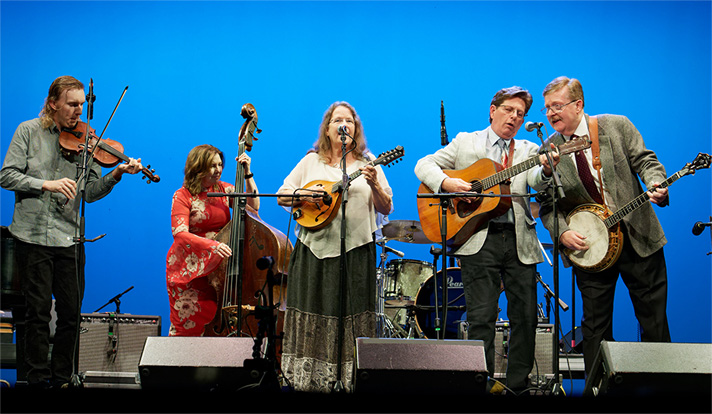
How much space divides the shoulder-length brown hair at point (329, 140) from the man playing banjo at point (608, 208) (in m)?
1.11

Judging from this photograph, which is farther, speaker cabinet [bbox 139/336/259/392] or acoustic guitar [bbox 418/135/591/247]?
acoustic guitar [bbox 418/135/591/247]

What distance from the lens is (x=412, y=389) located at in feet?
9.04

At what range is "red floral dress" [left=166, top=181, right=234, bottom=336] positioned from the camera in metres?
4.01

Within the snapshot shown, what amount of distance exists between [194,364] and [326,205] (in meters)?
1.22

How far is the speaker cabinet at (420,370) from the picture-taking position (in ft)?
8.96

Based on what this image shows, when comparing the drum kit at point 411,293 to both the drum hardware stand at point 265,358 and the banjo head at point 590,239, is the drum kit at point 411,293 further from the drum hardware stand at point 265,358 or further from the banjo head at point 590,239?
the drum hardware stand at point 265,358

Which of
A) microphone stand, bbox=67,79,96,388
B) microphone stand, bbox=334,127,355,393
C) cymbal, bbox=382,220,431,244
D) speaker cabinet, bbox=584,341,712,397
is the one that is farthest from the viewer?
cymbal, bbox=382,220,431,244

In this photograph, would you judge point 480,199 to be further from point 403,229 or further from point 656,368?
point 403,229

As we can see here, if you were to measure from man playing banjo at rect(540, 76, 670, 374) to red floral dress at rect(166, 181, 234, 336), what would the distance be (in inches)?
81.6

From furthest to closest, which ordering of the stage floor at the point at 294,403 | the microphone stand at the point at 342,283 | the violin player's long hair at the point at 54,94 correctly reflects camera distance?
1. the violin player's long hair at the point at 54,94
2. the microphone stand at the point at 342,283
3. the stage floor at the point at 294,403

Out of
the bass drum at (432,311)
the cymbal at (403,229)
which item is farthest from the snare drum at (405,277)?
the cymbal at (403,229)

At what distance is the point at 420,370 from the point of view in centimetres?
272

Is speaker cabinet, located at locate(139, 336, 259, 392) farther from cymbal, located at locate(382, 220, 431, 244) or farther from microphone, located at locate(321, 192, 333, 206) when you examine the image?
cymbal, located at locate(382, 220, 431, 244)

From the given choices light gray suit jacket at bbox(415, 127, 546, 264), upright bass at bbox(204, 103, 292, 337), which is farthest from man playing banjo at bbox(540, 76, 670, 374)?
upright bass at bbox(204, 103, 292, 337)
